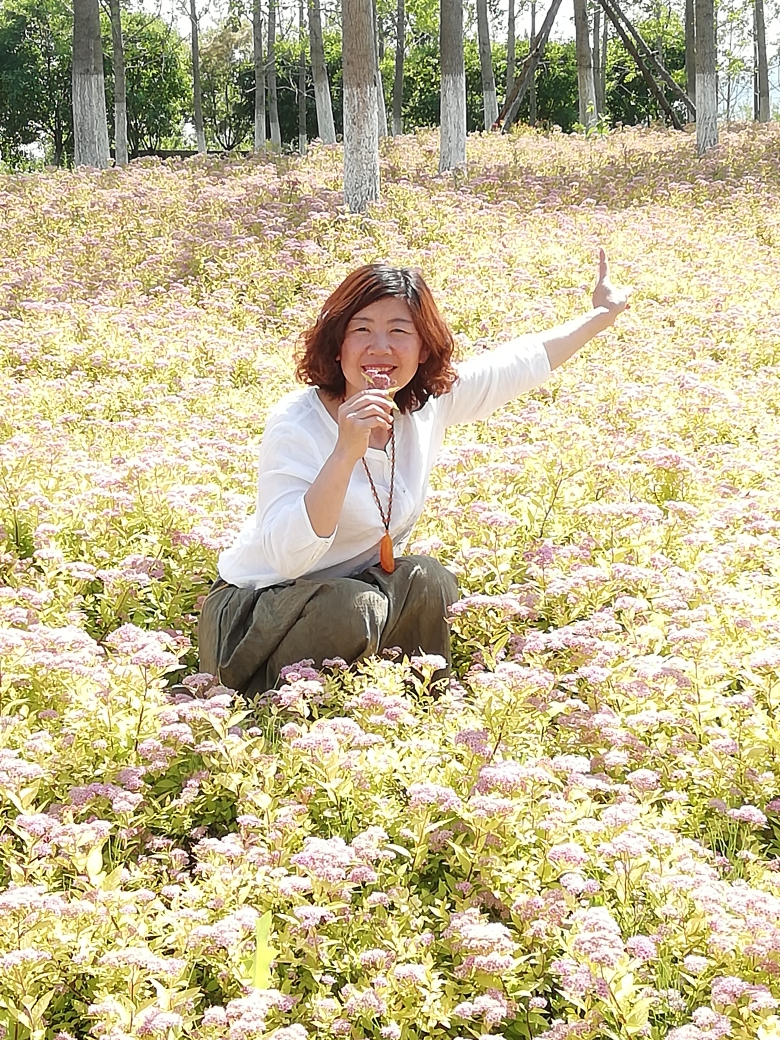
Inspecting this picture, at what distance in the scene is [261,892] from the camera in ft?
9.61

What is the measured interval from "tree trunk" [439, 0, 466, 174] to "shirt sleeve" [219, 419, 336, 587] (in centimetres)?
1515

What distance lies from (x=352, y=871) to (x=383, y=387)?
170 centimetres

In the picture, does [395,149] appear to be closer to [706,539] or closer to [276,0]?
[276,0]

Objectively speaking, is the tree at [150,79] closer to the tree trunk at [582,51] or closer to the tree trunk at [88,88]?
the tree trunk at [582,51]

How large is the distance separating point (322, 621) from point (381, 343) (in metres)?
1.03

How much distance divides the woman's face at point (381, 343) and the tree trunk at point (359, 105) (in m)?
10.3

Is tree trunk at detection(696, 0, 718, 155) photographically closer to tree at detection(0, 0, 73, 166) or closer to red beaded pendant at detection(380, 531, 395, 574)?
red beaded pendant at detection(380, 531, 395, 574)

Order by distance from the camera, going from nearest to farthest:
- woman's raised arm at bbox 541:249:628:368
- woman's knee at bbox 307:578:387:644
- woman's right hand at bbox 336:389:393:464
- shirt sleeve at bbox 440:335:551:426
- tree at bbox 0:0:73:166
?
woman's right hand at bbox 336:389:393:464
woman's knee at bbox 307:578:387:644
shirt sleeve at bbox 440:335:551:426
woman's raised arm at bbox 541:249:628:368
tree at bbox 0:0:73:166

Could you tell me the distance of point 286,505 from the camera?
3742 millimetres

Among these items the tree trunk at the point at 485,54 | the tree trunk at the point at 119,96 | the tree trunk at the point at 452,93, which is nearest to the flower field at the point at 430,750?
the tree trunk at the point at 452,93

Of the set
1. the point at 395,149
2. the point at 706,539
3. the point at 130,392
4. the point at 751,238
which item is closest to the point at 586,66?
the point at 395,149

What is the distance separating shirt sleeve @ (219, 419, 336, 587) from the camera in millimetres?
3652

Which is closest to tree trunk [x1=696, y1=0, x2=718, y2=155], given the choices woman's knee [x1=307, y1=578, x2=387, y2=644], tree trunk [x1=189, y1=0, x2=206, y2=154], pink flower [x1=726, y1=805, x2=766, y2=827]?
tree trunk [x1=189, y1=0, x2=206, y2=154]

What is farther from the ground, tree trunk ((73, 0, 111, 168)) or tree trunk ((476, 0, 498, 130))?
tree trunk ((476, 0, 498, 130))
